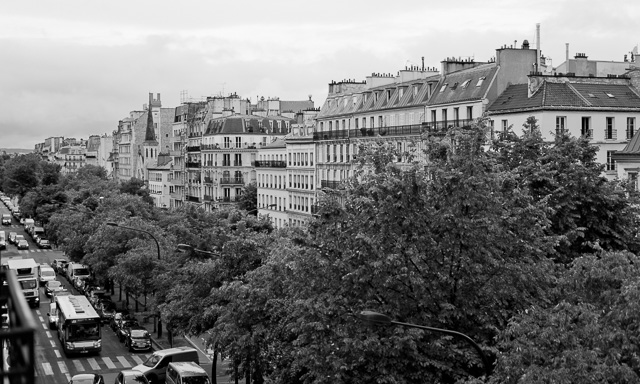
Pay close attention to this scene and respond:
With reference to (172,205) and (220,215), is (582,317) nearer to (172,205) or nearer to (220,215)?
(220,215)

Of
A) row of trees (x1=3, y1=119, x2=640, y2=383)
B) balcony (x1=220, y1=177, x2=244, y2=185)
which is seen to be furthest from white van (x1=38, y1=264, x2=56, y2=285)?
row of trees (x1=3, y1=119, x2=640, y2=383)

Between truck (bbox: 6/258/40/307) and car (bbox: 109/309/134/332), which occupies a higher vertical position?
truck (bbox: 6/258/40/307)

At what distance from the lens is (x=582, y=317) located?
26406mm

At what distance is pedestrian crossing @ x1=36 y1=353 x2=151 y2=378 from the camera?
59.3m

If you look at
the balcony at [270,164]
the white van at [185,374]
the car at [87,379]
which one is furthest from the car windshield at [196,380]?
the balcony at [270,164]

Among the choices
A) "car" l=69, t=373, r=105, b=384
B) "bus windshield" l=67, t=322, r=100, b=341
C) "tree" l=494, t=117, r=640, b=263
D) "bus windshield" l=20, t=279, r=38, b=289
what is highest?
"tree" l=494, t=117, r=640, b=263

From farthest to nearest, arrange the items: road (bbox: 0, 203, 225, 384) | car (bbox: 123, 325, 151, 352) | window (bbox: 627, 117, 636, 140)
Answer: window (bbox: 627, 117, 636, 140)
car (bbox: 123, 325, 151, 352)
road (bbox: 0, 203, 225, 384)

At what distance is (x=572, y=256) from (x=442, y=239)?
471 inches

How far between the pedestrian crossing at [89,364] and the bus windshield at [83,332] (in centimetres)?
134

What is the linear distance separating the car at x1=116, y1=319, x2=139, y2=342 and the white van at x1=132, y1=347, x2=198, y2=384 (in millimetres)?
17096

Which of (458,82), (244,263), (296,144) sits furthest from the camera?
(296,144)

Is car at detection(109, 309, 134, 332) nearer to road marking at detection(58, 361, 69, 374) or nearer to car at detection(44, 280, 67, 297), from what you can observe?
road marking at detection(58, 361, 69, 374)

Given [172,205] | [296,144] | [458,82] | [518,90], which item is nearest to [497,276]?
[518,90]

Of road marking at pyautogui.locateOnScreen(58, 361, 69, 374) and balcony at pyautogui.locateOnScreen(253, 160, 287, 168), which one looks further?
balcony at pyautogui.locateOnScreen(253, 160, 287, 168)
